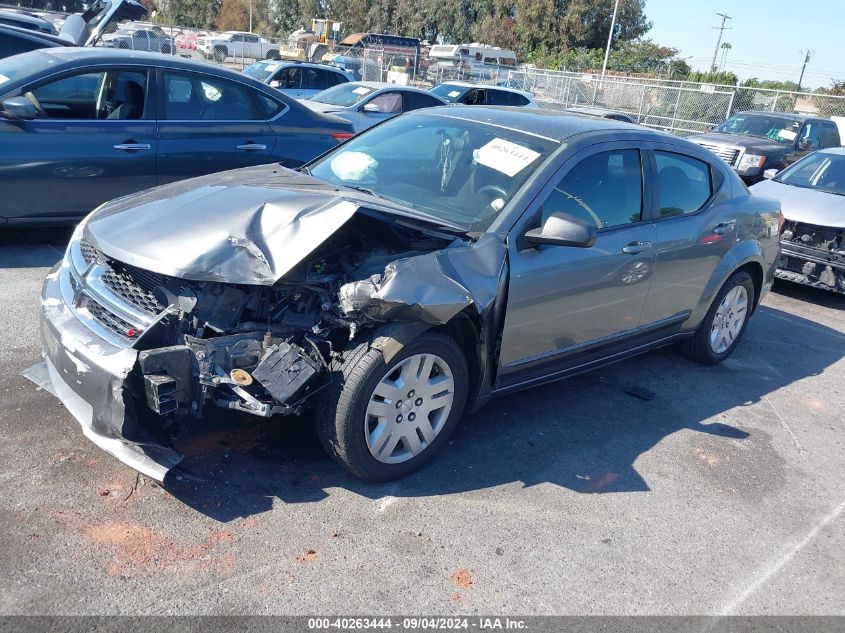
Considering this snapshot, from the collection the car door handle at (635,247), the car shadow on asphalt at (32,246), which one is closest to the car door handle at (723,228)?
the car door handle at (635,247)

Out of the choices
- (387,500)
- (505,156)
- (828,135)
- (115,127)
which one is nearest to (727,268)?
(505,156)

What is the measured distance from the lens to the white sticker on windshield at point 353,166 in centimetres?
440

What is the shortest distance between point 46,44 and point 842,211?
9.25 metres

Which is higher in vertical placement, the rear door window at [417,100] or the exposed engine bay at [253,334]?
the rear door window at [417,100]

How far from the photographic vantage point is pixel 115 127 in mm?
6246

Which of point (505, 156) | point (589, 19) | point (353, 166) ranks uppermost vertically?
point (589, 19)

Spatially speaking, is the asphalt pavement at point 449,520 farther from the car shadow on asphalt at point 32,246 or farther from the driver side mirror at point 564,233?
the car shadow on asphalt at point 32,246

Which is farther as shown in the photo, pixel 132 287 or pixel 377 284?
pixel 132 287

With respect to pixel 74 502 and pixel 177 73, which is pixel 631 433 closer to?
pixel 74 502

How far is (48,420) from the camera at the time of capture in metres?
3.67

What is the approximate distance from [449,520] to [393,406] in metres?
0.59

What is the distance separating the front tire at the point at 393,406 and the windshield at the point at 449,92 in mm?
13264

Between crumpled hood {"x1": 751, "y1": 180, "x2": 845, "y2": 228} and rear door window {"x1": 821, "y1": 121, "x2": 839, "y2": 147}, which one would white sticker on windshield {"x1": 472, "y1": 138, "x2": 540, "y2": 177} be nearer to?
crumpled hood {"x1": 751, "y1": 180, "x2": 845, "y2": 228}

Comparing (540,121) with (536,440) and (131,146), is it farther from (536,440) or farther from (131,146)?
(131,146)
